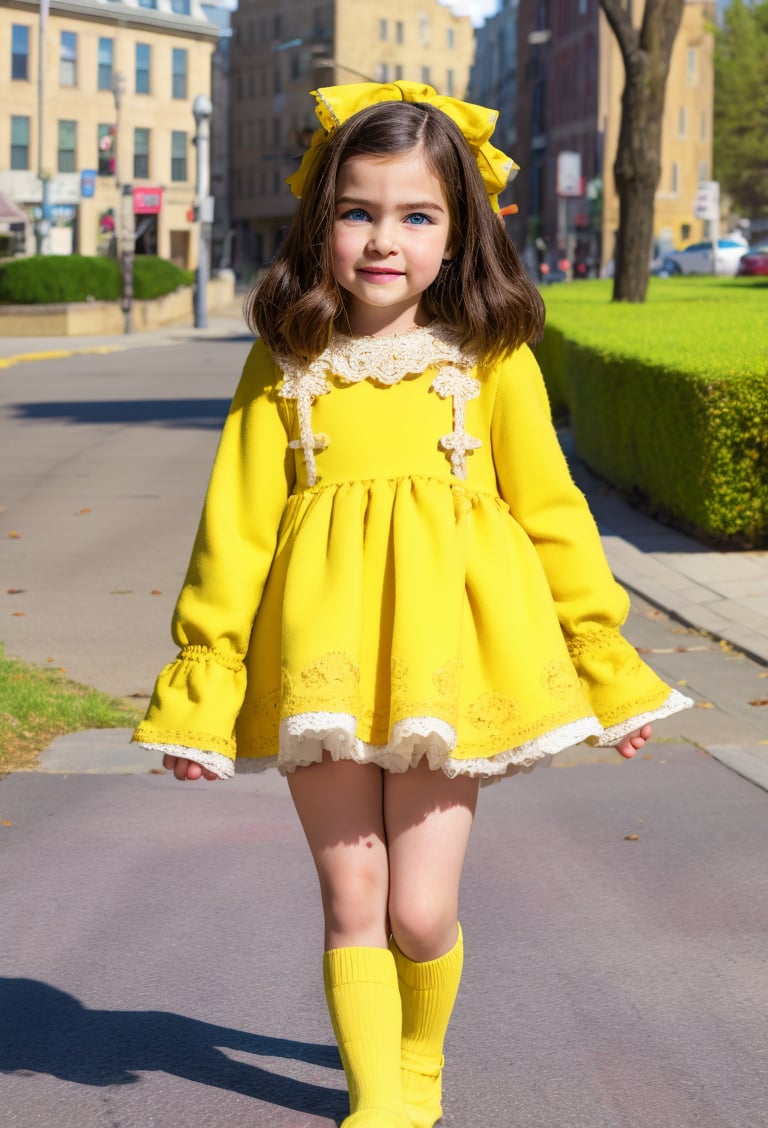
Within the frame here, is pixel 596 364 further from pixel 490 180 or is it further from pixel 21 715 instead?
pixel 490 180

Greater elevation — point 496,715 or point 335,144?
point 335,144

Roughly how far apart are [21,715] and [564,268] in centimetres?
6454

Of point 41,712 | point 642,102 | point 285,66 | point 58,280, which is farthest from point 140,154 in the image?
point 41,712

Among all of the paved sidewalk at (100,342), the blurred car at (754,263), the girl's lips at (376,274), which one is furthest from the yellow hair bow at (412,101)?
the blurred car at (754,263)

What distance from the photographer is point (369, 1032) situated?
319 cm

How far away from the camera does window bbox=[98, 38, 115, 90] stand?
81250 mm

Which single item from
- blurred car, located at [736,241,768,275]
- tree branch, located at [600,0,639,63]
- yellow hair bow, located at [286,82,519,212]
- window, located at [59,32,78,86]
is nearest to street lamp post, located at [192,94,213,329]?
blurred car, located at [736,241,768,275]

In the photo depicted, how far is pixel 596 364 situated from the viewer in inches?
571

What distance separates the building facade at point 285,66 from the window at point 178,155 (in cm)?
3195

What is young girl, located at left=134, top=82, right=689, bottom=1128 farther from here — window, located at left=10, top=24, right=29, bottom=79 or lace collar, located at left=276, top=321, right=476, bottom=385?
window, located at left=10, top=24, right=29, bottom=79

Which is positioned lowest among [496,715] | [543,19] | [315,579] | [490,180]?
[496,715]

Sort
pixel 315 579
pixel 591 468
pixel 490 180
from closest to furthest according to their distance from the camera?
pixel 315 579
pixel 490 180
pixel 591 468

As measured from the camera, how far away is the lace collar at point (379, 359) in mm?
3373

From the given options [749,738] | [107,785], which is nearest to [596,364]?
[749,738]
